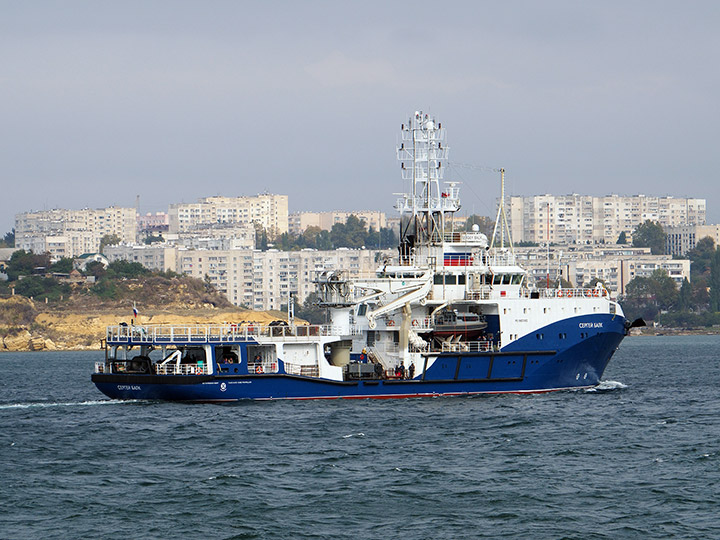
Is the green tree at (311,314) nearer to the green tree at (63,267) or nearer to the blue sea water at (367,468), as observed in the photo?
the green tree at (63,267)

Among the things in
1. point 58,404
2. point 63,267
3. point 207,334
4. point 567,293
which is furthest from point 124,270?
point 567,293

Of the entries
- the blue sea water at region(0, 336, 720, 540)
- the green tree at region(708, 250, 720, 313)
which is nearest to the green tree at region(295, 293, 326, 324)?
the green tree at region(708, 250, 720, 313)

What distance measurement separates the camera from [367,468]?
31.5 metres

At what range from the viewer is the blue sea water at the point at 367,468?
25.6 meters

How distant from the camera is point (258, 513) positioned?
87.6ft

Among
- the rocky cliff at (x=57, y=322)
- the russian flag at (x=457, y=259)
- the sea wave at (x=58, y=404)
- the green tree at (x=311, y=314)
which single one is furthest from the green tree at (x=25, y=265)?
the russian flag at (x=457, y=259)

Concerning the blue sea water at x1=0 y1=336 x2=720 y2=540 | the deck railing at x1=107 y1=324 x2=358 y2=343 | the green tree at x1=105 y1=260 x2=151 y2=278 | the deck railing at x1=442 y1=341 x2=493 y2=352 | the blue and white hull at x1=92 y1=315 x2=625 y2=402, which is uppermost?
the green tree at x1=105 y1=260 x2=151 y2=278

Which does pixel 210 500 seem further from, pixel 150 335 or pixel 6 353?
pixel 6 353

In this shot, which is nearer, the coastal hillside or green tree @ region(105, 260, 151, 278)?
the coastal hillside

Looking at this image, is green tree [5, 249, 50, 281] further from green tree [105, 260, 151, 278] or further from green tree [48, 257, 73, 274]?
green tree [105, 260, 151, 278]

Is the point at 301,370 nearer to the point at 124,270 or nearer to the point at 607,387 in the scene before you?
the point at 607,387

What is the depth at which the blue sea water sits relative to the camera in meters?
25.6

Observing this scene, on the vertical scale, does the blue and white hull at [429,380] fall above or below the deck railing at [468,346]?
below

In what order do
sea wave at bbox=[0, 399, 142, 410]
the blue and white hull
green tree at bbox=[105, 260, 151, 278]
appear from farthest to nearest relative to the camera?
green tree at bbox=[105, 260, 151, 278] → sea wave at bbox=[0, 399, 142, 410] → the blue and white hull
